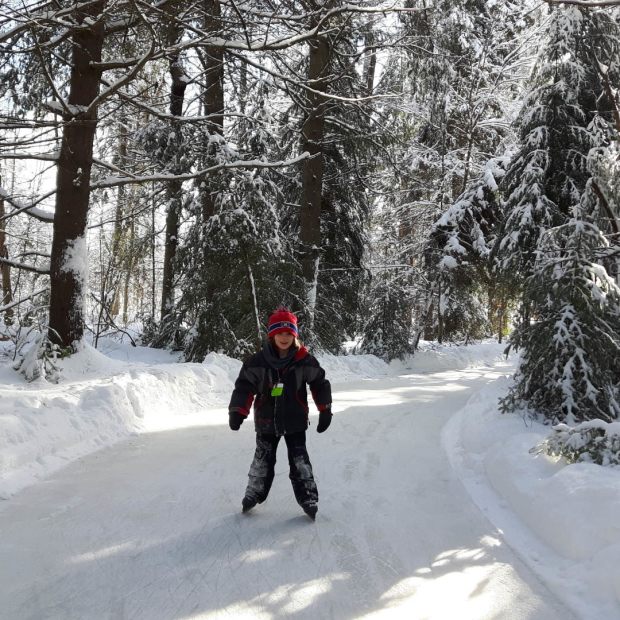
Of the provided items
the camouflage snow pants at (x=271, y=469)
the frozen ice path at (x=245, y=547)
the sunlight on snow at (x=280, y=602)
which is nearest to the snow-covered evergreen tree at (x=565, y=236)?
the frozen ice path at (x=245, y=547)

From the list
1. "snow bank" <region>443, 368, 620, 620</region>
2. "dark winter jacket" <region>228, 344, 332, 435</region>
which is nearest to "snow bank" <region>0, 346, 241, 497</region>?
"dark winter jacket" <region>228, 344, 332, 435</region>

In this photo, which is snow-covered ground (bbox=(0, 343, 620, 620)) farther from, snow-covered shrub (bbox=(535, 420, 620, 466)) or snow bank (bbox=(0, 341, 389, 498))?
snow-covered shrub (bbox=(535, 420, 620, 466))

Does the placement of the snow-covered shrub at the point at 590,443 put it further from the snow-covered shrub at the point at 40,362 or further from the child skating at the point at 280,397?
the snow-covered shrub at the point at 40,362

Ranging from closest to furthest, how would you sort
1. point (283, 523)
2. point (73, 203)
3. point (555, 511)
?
1. point (555, 511)
2. point (283, 523)
3. point (73, 203)

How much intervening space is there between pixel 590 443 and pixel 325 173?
1276 cm

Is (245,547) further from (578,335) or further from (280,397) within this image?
(578,335)

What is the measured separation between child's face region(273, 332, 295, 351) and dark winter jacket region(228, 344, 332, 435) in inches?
3.5

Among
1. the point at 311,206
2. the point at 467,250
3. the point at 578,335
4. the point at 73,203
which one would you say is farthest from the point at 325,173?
the point at 578,335

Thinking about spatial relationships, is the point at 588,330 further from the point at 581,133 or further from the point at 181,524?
the point at 581,133

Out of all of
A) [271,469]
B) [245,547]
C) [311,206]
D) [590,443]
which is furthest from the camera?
[311,206]

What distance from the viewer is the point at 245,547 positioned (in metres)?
3.73

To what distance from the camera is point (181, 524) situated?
4.10 m

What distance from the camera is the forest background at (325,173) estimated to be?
740cm

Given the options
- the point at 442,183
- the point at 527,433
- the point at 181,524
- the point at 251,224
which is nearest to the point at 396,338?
the point at 442,183
